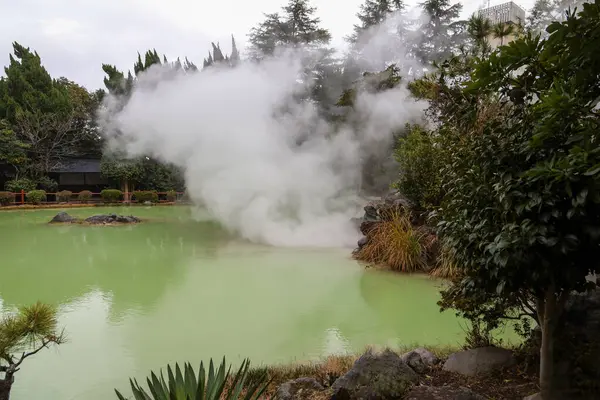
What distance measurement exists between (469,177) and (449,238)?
1.00 feet

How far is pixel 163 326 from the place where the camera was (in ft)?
13.7

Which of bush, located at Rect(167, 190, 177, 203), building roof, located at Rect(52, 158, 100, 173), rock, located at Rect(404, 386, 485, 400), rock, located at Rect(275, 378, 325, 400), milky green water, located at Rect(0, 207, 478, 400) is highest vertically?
building roof, located at Rect(52, 158, 100, 173)

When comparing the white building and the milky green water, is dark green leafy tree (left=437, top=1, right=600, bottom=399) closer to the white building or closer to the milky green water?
the milky green water

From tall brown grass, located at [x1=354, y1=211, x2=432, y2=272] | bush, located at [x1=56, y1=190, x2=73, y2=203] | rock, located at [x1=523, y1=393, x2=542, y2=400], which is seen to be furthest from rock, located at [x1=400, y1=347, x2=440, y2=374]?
bush, located at [x1=56, y1=190, x2=73, y2=203]

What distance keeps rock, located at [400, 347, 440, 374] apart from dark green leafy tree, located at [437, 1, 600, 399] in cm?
81

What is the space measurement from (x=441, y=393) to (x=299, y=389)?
0.77 metres

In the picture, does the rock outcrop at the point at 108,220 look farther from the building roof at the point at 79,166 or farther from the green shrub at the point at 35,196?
the building roof at the point at 79,166

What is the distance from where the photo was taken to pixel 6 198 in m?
16.3

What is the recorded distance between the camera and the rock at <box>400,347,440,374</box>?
287 centimetres

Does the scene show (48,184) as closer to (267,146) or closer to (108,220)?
(108,220)

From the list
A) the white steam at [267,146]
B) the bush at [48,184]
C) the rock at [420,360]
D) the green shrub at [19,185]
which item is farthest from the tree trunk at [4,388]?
the bush at [48,184]

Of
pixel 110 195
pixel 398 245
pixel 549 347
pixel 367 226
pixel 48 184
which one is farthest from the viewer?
pixel 48 184

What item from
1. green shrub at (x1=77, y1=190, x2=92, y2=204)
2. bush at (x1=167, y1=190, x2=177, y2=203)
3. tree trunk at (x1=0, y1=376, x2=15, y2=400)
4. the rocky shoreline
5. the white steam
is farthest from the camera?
bush at (x1=167, y1=190, x2=177, y2=203)

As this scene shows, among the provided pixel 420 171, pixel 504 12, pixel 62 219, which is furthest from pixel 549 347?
pixel 504 12
